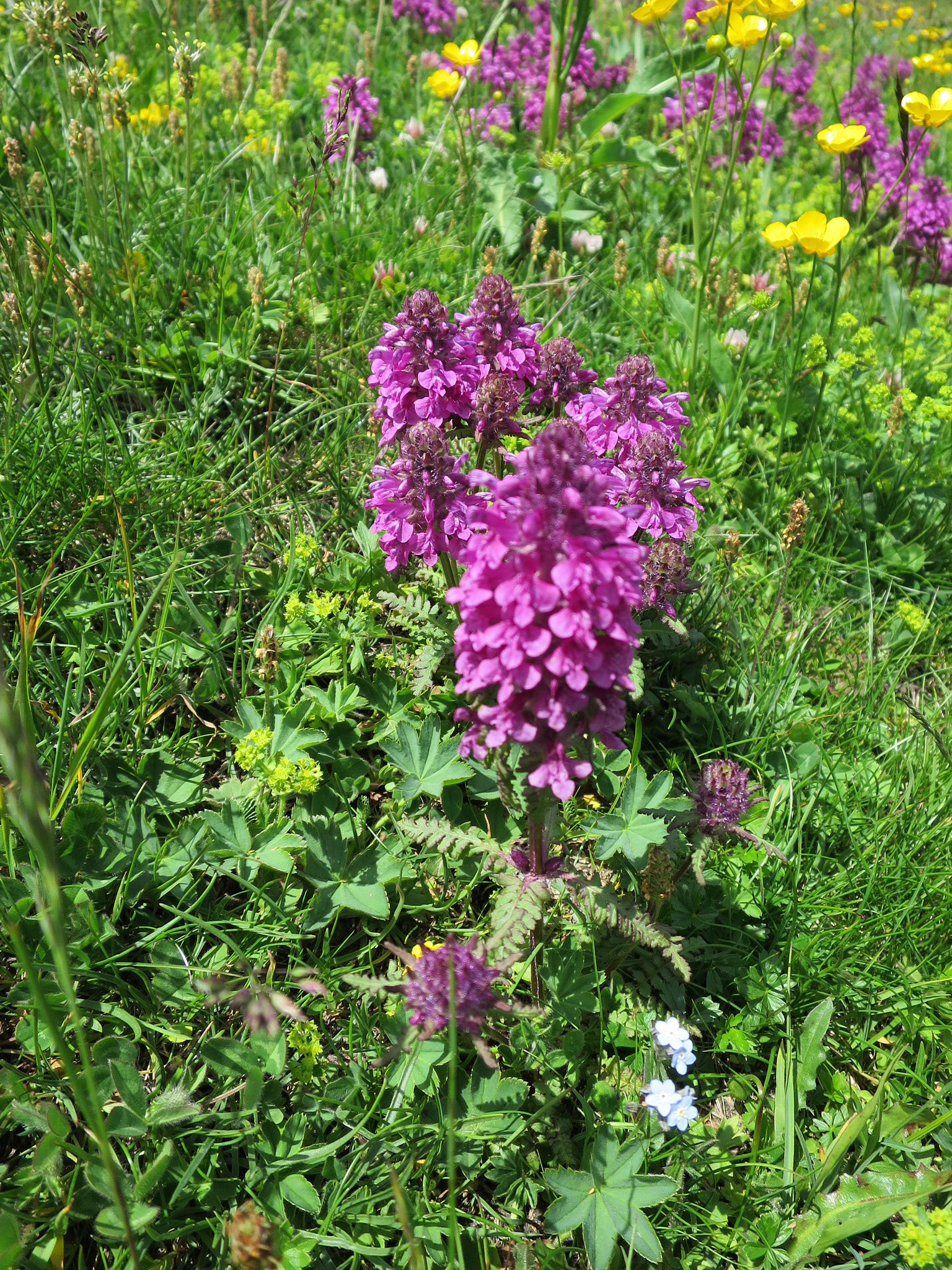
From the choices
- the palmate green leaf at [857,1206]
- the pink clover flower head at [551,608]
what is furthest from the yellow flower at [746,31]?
the palmate green leaf at [857,1206]

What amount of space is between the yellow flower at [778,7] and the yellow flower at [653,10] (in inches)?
17.6

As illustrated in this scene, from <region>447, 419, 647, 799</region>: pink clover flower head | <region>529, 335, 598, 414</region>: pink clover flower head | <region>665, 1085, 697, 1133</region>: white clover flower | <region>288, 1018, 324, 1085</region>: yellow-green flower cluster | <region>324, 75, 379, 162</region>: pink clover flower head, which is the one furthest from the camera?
<region>324, 75, 379, 162</region>: pink clover flower head

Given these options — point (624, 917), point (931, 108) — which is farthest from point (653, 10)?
point (624, 917)

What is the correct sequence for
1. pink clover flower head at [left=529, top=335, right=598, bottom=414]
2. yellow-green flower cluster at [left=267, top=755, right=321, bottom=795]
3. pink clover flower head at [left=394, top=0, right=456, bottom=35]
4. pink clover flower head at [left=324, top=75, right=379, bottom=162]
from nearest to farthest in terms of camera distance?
yellow-green flower cluster at [left=267, top=755, right=321, bottom=795]
pink clover flower head at [left=529, top=335, right=598, bottom=414]
pink clover flower head at [left=324, top=75, right=379, bottom=162]
pink clover flower head at [left=394, top=0, right=456, bottom=35]

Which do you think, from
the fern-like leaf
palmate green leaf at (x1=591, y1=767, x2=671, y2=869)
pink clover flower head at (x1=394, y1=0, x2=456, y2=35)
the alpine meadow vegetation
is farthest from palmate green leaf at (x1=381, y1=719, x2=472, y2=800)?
pink clover flower head at (x1=394, y1=0, x2=456, y2=35)

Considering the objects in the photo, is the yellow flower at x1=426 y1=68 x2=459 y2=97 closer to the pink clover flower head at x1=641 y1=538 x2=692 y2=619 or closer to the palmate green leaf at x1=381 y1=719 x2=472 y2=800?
the pink clover flower head at x1=641 y1=538 x2=692 y2=619

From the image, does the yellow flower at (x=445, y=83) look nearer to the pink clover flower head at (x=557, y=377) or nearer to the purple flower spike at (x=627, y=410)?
the pink clover flower head at (x=557, y=377)

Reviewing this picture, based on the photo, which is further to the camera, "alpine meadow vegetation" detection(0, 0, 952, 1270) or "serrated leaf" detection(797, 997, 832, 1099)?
"serrated leaf" detection(797, 997, 832, 1099)

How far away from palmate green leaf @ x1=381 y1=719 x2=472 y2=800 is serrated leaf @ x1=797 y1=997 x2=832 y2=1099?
40.6 inches

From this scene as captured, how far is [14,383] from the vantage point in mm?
2850

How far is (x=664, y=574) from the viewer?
95.1 inches

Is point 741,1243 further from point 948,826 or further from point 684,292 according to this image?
point 684,292

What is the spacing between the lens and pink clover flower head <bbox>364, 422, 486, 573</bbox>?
7.66ft

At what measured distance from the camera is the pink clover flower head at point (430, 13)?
6246 mm
